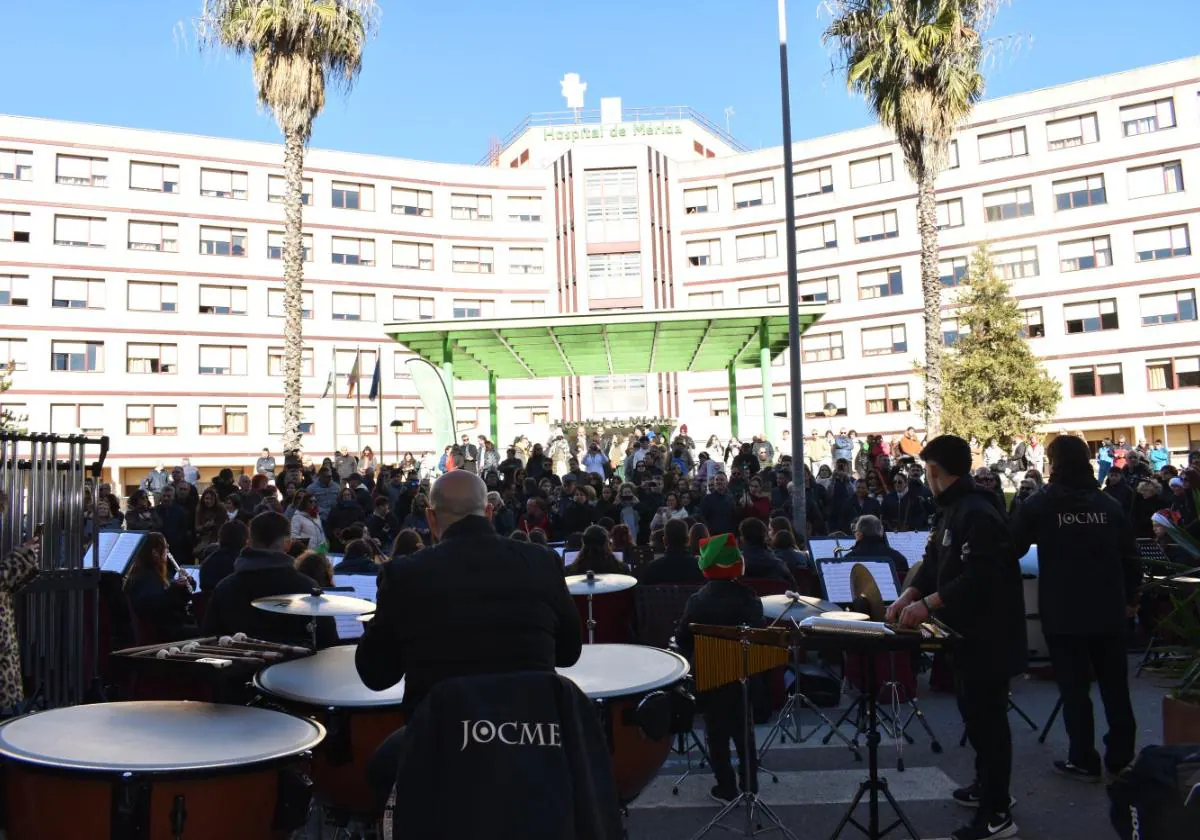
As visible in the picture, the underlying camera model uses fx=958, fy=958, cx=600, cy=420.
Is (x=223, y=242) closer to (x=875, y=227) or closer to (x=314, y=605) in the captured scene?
(x=875, y=227)

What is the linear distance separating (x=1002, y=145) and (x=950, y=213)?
4243 millimetres

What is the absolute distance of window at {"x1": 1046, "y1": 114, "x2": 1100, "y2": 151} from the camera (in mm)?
48719

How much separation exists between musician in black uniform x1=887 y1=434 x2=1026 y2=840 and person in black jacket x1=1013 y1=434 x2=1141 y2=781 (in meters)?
1.01

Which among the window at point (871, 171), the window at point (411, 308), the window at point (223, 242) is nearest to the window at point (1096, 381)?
the window at point (871, 171)

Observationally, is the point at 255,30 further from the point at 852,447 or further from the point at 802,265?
the point at 802,265

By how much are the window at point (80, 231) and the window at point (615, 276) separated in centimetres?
2573

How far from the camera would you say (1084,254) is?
48719 mm

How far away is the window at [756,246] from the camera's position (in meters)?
55.9

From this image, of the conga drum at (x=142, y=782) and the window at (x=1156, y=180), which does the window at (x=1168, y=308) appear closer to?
the window at (x=1156, y=180)

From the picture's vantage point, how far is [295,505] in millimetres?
14078

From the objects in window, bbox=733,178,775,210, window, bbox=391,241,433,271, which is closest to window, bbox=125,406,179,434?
window, bbox=391,241,433,271

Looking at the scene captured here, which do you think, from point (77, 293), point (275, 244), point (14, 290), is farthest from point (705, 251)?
point (14, 290)

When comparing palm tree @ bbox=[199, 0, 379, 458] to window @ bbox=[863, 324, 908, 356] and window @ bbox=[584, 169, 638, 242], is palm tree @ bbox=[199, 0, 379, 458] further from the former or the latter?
window @ bbox=[863, 324, 908, 356]

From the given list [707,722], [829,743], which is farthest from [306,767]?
[829,743]
